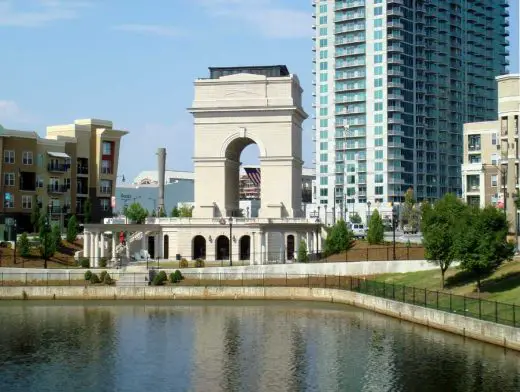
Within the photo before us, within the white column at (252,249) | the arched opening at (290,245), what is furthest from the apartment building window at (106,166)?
the white column at (252,249)

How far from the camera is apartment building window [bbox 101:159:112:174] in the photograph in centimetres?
13975

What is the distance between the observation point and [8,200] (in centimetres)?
12312

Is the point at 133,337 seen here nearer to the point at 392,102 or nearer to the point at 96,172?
the point at 96,172

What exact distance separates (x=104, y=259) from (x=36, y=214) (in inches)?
947

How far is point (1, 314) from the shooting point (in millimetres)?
74562

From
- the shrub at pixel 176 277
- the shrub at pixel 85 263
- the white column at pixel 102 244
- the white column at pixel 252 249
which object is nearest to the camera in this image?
the shrub at pixel 176 277

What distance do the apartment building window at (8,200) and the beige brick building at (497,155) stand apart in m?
61.6

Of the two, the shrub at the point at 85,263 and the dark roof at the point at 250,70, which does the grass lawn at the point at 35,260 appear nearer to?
the shrub at the point at 85,263

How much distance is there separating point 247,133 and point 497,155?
35516mm

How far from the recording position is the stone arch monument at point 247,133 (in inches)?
4397

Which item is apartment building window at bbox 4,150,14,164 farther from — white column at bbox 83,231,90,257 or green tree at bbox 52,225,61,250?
white column at bbox 83,231,90,257

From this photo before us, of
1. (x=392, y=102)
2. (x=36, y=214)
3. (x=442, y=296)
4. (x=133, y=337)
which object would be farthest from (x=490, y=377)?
(x=392, y=102)

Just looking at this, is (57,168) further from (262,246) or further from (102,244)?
(262,246)

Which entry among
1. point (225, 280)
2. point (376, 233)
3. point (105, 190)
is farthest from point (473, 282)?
point (105, 190)
